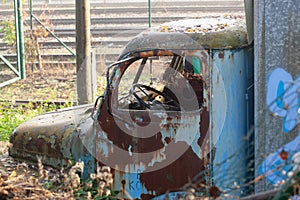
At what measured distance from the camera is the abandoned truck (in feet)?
16.8

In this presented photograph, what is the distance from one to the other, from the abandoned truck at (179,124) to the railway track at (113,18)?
8.60 meters

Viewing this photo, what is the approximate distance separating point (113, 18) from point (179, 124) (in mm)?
11942

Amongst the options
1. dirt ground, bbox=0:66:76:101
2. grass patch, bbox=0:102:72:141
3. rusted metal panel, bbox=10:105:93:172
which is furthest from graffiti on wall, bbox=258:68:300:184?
dirt ground, bbox=0:66:76:101

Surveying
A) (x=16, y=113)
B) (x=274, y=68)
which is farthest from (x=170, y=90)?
(x=16, y=113)

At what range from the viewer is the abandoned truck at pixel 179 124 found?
512 centimetres

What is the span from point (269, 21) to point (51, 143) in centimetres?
227

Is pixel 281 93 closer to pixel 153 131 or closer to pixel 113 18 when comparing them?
pixel 153 131

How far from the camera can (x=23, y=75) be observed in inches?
510

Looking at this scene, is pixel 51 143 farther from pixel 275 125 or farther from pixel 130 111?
pixel 275 125

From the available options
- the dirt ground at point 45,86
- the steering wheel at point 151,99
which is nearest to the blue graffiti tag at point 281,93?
the steering wheel at point 151,99

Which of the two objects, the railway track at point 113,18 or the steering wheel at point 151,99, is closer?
the steering wheel at point 151,99

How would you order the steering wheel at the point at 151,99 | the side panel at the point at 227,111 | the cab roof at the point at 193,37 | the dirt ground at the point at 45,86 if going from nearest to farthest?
the side panel at the point at 227,111, the cab roof at the point at 193,37, the steering wheel at the point at 151,99, the dirt ground at the point at 45,86

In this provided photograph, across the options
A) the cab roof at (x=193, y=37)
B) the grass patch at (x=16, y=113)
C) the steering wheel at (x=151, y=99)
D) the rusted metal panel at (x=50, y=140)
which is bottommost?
the grass patch at (x=16, y=113)

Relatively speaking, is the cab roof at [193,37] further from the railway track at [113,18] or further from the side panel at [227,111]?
the railway track at [113,18]
